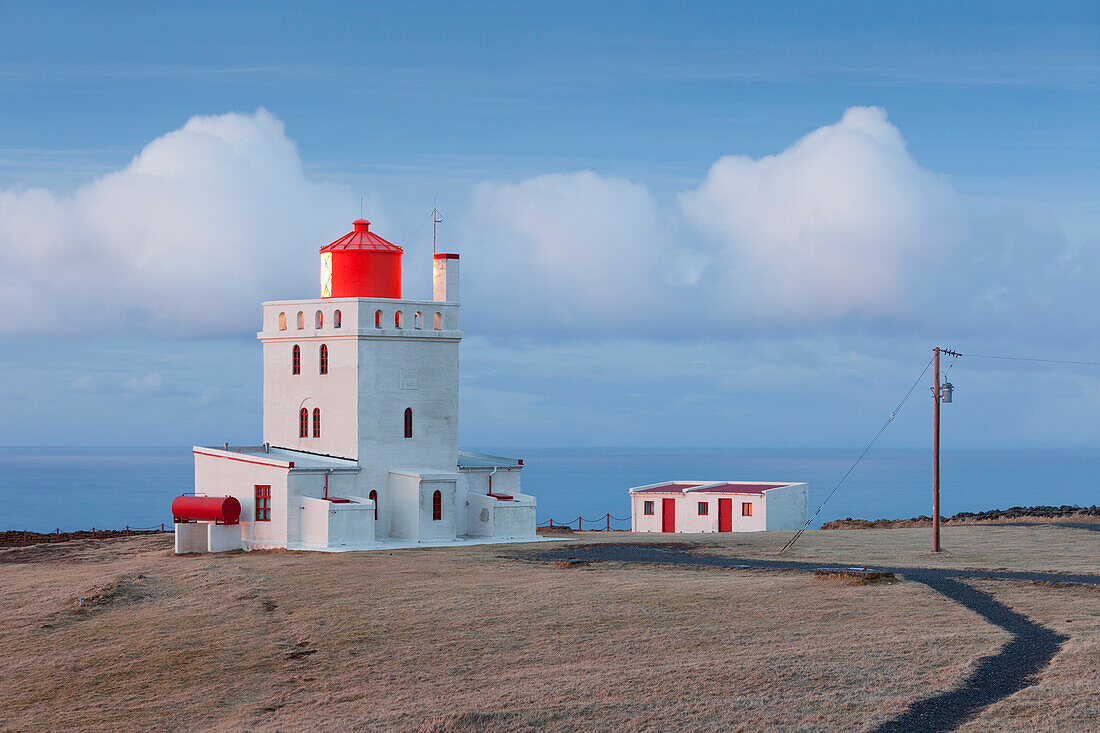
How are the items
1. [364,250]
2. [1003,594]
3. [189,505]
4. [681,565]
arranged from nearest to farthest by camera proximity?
[1003,594]
[681,565]
[189,505]
[364,250]

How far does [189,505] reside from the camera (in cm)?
3672

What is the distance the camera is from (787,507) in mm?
49438

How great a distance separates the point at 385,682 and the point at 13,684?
260 inches

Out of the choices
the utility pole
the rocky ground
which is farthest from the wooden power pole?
the rocky ground

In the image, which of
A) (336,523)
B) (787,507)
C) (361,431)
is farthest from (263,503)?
(787,507)

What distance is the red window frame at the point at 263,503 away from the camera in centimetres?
→ 3650

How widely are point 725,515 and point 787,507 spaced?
8.76 ft

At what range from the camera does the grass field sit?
15648 mm

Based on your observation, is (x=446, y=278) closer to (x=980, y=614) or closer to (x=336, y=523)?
(x=336, y=523)

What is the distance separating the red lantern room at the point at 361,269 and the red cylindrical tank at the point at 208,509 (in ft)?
26.1

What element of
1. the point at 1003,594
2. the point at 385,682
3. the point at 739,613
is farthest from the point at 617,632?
the point at 1003,594

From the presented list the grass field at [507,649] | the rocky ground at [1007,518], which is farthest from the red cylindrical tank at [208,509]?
the rocky ground at [1007,518]

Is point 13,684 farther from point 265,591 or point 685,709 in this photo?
point 685,709

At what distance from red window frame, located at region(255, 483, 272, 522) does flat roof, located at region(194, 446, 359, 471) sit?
3.22 ft
